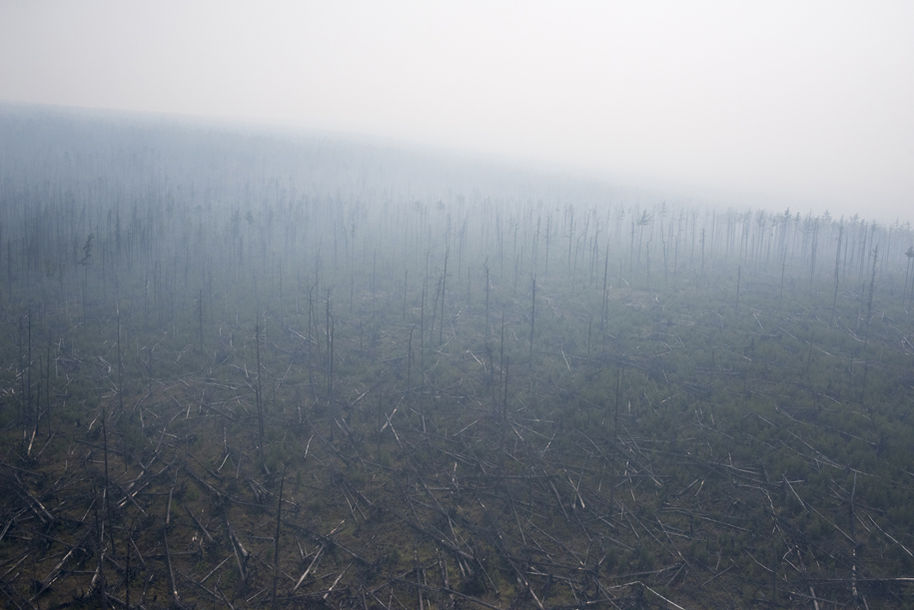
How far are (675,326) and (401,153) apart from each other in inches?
3565

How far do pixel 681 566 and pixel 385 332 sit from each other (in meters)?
13.3

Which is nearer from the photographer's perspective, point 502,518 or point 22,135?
point 502,518

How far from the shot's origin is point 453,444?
1249cm

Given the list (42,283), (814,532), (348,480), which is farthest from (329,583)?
(42,283)

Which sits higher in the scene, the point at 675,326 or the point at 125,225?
the point at 125,225

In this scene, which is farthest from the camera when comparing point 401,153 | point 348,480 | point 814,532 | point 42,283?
point 401,153

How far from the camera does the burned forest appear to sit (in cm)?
849

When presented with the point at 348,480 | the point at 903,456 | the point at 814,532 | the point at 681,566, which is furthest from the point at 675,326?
the point at 348,480

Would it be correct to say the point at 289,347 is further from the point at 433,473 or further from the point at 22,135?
the point at 22,135

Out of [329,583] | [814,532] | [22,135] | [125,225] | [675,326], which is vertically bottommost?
[329,583]

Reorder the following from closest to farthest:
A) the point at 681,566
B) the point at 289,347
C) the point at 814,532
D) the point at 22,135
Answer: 1. the point at 681,566
2. the point at 814,532
3. the point at 289,347
4. the point at 22,135

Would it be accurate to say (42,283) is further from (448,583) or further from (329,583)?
(448,583)

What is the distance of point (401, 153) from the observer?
10200cm

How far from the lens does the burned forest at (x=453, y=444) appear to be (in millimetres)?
8492
